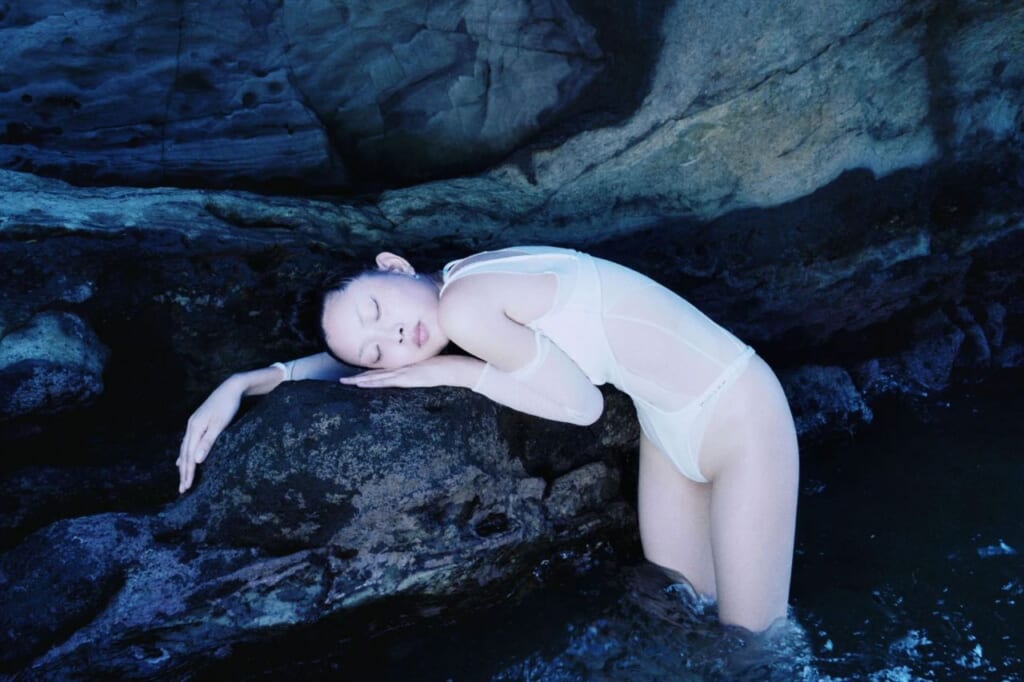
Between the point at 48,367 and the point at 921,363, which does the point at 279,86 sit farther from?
the point at 921,363

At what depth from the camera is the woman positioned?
127 inches

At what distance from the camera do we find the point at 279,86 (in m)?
4.42

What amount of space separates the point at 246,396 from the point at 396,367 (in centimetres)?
81

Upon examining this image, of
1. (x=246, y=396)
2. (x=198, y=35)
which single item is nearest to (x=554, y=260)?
(x=246, y=396)

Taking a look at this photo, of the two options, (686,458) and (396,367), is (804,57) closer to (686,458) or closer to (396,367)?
(686,458)

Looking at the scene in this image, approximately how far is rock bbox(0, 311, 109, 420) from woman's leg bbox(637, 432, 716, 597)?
2471mm

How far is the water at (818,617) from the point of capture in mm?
3295

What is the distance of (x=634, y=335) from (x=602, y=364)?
192 mm

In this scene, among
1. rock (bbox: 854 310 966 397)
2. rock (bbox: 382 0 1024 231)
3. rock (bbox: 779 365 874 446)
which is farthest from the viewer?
rock (bbox: 854 310 966 397)

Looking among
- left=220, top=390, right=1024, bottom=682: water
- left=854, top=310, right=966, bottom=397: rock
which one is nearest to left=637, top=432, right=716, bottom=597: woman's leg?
left=220, top=390, right=1024, bottom=682: water

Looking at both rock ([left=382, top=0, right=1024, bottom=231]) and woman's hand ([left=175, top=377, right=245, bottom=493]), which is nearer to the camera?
woman's hand ([left=175, top=377, right=245, bottom=493])

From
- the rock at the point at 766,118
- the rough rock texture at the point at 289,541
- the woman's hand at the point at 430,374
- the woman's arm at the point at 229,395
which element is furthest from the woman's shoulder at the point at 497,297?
the rock at the point at 766,118

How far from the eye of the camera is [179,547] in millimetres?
3377

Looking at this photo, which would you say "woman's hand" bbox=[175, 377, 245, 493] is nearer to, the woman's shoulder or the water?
the water
